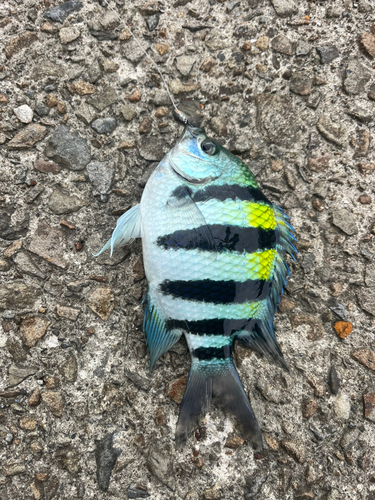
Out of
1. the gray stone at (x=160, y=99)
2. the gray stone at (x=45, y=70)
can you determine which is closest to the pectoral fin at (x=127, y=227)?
the gray stone at (x=160, y=99)

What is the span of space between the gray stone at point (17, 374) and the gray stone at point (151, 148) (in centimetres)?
117

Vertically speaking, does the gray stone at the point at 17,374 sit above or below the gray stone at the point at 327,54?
below

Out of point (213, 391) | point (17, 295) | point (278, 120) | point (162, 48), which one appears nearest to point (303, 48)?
point (278, 120)

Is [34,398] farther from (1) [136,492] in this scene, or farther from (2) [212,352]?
(2) [212,352]

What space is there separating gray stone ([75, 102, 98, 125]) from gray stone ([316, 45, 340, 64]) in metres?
1.24

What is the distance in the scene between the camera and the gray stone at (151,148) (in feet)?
6.21

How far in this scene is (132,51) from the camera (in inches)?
75.4

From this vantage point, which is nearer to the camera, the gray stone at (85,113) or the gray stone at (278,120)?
the gray stone at (85,113)

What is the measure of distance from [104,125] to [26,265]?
0.79 metres

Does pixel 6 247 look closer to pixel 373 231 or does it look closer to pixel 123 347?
pixel 123 347

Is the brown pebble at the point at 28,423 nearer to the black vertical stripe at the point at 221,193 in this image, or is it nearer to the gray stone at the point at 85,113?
the black vertical stripe at the point at 221,193

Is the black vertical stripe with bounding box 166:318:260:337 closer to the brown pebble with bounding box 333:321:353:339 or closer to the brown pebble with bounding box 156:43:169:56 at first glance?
the brown pebble with bounding box 333:321:353:339

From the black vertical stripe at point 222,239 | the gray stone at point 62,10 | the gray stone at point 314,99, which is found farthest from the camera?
the gray stone at point 314,99

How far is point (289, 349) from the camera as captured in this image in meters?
1.84
